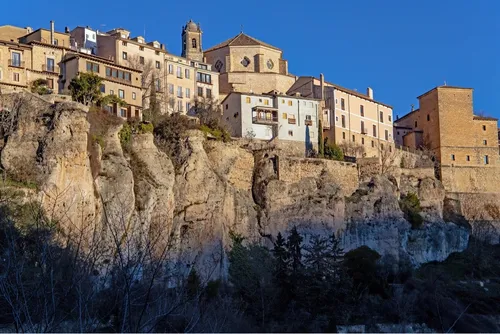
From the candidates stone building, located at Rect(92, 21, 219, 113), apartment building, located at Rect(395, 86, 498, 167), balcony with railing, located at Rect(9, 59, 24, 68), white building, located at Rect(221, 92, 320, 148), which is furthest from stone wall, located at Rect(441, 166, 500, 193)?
balcony with railing, located at Rect(9, 59, 24, 68)

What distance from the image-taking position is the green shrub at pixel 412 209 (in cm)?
5800

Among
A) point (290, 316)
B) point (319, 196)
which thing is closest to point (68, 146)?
point (290, 316)

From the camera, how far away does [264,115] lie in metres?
59.2

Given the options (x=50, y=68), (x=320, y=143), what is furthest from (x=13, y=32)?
(x=320, y=143)

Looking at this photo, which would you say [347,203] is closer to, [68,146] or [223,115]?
[223,115]

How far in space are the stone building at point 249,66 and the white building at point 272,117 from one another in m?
6.39

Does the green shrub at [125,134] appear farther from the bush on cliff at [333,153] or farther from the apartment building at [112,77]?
the bush on cliff at [333,153]

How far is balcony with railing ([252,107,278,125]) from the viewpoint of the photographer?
58.8 meters

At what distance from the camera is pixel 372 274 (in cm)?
5081

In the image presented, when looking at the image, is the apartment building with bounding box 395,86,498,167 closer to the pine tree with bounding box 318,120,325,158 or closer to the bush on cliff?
the bush on cliff

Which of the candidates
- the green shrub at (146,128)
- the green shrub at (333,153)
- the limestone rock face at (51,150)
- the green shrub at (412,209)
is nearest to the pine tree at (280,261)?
the green shrub at (146,128)

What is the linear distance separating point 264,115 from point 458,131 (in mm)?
20323

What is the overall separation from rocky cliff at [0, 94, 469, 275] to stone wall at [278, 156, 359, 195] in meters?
0.08

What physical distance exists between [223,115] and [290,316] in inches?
837
